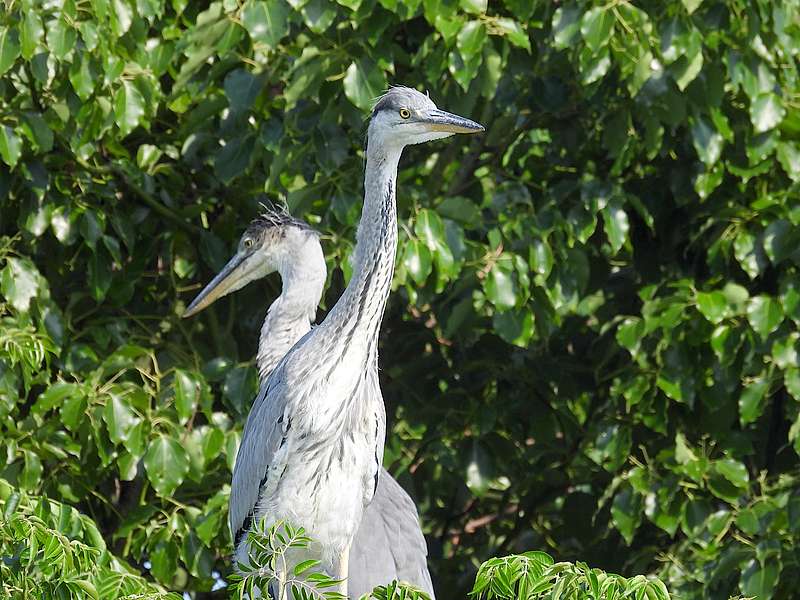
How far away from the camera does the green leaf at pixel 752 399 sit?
526 cm

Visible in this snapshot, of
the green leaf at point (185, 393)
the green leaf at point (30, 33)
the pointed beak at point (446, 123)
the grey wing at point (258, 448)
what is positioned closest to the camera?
the pointed beak at point (446, 123)

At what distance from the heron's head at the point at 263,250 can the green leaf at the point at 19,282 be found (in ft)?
1.73

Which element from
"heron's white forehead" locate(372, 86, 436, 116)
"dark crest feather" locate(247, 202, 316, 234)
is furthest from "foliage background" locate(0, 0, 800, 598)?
"heron's white forehead" locate(372, 86, 436, 116)

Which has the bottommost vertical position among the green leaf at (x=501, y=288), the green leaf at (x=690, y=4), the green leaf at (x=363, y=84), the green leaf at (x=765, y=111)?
the green leaf at (x=501, y=288)

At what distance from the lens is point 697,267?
580 cm

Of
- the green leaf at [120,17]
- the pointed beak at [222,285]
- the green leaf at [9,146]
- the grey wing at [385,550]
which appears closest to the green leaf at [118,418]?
the pointed beak at [222,285]

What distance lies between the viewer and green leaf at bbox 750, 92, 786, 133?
16.9 ft

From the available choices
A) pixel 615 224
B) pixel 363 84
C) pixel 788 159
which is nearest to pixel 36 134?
pixel 363 84

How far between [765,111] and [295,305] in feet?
5.67

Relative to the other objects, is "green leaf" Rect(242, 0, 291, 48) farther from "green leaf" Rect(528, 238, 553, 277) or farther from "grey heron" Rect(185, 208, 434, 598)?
"green leaf" Rect(528, 238, 553, 277)

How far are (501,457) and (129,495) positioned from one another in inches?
55.8

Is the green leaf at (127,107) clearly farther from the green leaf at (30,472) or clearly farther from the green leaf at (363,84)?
the green leaf at (30,472)

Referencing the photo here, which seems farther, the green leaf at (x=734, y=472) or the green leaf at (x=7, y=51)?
the green leaf at (x=734, y=472)

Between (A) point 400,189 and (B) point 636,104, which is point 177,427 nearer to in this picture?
(A) point 400,189
